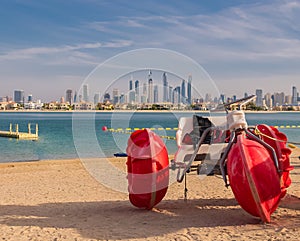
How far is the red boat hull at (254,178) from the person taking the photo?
7062 millimetres

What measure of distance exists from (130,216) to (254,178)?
115 inches

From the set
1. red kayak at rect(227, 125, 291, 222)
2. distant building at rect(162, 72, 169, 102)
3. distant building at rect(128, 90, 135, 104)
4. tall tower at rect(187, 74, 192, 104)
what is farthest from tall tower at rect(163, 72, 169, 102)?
red kayak at rect(227, 125, 291, 222)

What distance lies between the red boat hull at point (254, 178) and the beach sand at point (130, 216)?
514 mm

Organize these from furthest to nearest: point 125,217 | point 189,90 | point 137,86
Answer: point 137,86 < point 189,90 < point 125,217

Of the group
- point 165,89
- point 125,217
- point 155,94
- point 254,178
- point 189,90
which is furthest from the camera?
point 155,94

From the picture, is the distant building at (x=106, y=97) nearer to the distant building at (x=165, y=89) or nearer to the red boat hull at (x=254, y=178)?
the distant building at (x=165, y=89)

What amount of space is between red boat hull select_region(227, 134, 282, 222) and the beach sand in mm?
514

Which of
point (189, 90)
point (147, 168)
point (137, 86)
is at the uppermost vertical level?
point (137, 86)

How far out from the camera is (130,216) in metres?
8.72

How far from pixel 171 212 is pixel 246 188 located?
7.85 ft

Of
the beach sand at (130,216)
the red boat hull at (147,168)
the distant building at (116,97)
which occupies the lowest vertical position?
the beach sand at (130,216)

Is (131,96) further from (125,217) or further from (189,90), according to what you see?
(125,217)

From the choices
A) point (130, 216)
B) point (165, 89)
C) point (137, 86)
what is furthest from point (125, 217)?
point (137, 86)

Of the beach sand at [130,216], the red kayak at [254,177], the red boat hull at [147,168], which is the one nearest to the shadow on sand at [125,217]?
the beach sand at [130,216]
